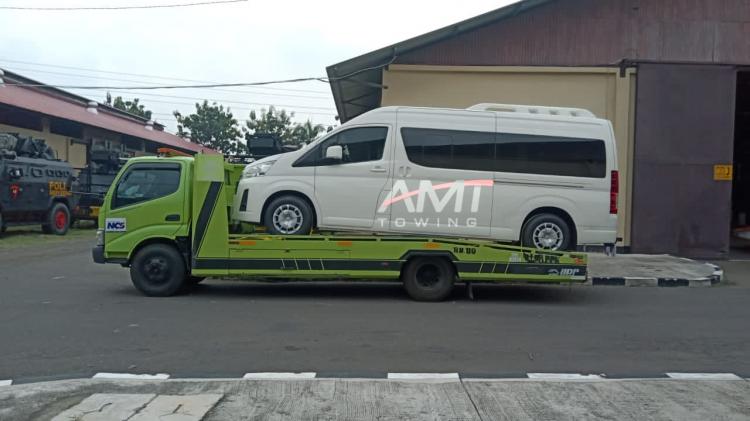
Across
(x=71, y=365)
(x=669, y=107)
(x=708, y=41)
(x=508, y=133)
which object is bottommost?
(x=71, y=365)

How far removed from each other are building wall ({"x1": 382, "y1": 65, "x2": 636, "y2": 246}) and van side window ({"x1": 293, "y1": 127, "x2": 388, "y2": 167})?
707 centimetres

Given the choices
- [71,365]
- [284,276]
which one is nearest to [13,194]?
[284,276]

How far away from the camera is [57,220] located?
22.5 metres

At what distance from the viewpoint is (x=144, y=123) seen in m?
44.8

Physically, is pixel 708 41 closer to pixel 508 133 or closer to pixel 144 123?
pixel 508 133

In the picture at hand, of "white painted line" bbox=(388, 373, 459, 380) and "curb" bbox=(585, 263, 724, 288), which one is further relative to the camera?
"curb" bbox=(585, 263, 724, 288)

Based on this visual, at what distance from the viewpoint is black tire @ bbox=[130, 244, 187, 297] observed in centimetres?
1053

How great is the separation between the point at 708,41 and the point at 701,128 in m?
2.30

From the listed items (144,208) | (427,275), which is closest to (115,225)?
(144,208)

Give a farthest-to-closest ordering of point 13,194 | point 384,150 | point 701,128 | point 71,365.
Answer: point 13,194
point 701,128
point 384,150
point 71,365

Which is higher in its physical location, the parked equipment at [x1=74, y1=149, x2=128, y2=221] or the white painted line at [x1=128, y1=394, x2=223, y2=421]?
the parked equipment at [x1=74, y1=149, x2=128, y2=221]

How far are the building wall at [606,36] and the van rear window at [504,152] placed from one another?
7408 mm

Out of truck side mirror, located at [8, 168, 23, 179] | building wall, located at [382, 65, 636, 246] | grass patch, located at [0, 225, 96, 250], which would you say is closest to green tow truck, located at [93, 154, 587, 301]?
building wall, located at [382, 65, 636, 246]

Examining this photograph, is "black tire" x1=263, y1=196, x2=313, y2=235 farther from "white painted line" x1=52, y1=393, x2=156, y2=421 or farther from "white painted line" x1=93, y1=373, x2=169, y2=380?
"white painted line" x1=52, y1=393, x2=156, y2=421
